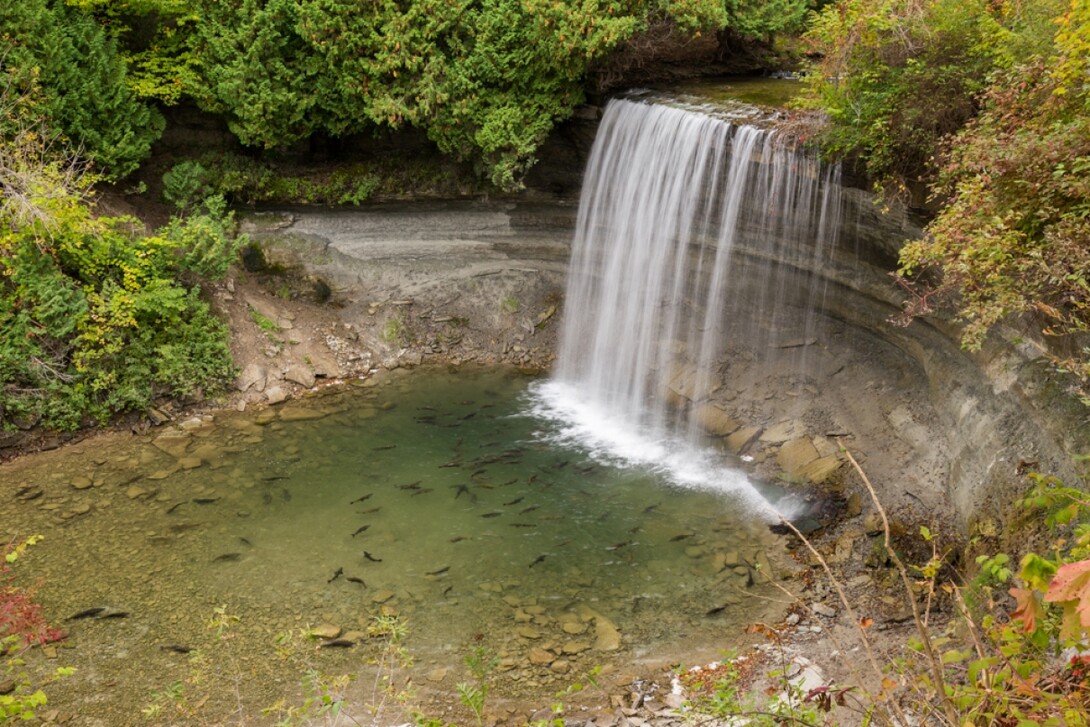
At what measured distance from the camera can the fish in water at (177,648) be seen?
336 inches

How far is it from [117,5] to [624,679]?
1405 centimetres

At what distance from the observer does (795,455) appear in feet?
39.3

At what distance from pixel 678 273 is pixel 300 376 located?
23.2ft

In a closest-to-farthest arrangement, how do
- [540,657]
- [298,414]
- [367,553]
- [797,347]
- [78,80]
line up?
1. [540,657]
2. [367,553]
3. [797,347]
4. [78,80]
5. [298,414]

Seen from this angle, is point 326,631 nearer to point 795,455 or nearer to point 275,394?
point 275,394

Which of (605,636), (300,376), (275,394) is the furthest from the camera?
(300,376)

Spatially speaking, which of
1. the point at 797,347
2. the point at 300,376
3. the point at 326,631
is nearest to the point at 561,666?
the point at 326,631

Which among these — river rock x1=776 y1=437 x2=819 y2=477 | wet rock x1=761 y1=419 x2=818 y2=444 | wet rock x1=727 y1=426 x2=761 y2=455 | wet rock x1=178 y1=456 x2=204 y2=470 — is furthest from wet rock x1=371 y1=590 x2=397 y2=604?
wet rock x1=761 y1=419 x2=818 y2=444

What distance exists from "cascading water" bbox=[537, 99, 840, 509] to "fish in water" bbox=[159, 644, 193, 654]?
6.53 metres

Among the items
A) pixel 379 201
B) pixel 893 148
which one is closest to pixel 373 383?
pixel 379 201

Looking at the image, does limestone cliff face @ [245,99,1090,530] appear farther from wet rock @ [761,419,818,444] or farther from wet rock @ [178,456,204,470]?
wet rock @ [178,456,204,470]

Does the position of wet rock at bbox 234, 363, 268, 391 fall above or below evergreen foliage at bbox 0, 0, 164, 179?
below

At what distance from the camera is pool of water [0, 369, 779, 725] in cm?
846

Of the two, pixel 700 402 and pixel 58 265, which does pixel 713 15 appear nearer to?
pixel 700 402
